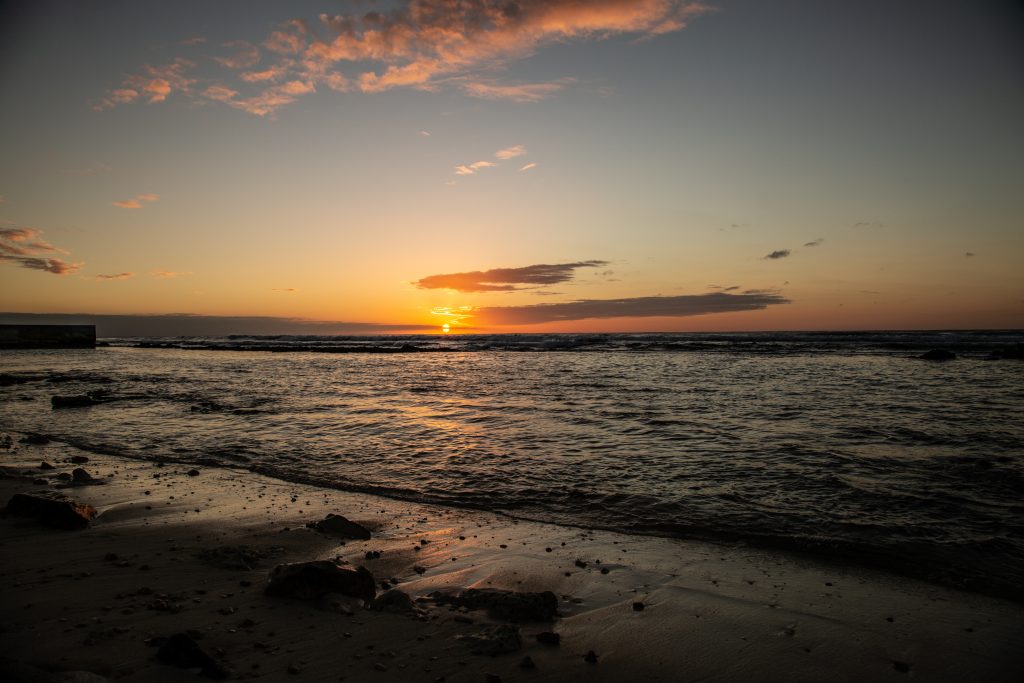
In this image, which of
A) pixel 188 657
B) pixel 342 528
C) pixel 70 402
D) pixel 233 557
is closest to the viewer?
pixel 188 657

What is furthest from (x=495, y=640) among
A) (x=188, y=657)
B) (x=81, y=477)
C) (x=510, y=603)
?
(x=81, y=477)

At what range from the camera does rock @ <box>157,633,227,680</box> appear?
3.63 m

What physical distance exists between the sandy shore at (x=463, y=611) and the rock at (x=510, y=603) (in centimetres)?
12

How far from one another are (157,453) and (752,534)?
1260cm

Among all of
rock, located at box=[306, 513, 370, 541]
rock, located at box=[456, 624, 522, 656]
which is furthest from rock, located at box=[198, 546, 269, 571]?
rock, located at box=[456, 624, 522, 656]

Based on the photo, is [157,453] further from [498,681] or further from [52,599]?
[498,681]

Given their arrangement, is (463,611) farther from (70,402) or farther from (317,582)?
(70,402)

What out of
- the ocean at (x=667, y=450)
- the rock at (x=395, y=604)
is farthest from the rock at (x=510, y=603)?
the ocean at (x=667, y=450)

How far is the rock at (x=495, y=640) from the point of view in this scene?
4.19 metres

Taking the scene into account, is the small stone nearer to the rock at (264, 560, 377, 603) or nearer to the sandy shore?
the sandy shore

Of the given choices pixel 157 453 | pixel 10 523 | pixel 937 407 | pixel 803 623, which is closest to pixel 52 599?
pixel 10 523

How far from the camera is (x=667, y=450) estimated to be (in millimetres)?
11914

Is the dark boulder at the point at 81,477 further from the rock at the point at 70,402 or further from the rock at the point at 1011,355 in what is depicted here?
the rock at the point at 1011,355

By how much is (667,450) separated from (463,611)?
26.6 ft
